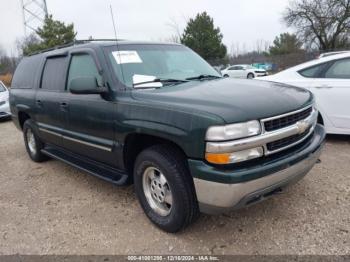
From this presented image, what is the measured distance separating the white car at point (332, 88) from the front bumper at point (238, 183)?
2.98 metres

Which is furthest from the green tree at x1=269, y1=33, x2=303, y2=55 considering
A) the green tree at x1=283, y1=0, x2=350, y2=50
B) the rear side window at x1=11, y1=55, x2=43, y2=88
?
the rear side window at x1=11, y1=55, x2=43, y2=88

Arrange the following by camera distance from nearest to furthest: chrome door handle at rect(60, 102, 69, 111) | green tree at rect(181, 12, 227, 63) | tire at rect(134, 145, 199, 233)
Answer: tire at rect(134, 145, 199, 233) → chrome door handle at rect(60, 102, 69, 111) → green tree at rect(181, 12, 227, 63)

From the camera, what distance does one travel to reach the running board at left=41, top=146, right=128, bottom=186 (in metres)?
3.50

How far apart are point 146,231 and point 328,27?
35576 millimetres

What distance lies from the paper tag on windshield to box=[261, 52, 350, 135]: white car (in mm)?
3238

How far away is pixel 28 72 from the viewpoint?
213 inches

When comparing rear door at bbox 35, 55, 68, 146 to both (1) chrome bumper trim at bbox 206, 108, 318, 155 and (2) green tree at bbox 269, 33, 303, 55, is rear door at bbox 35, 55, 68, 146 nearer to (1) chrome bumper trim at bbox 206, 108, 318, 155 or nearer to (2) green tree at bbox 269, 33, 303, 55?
(1) chrome bumper trim at bbox 206, 108, 318, 155

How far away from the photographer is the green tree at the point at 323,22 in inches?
1242

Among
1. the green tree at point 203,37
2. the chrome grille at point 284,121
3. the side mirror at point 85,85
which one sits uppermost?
the green tree at point 203,37

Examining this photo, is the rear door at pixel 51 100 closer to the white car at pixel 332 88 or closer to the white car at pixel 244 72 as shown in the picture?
the white car at pixel 332 88

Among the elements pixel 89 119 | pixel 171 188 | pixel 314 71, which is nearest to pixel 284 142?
pixel 171 188

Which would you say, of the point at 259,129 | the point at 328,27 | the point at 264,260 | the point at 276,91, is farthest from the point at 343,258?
the point at 328,27

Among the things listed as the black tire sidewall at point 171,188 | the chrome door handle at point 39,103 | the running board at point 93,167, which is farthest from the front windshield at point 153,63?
the chrome door handle at point 39,103

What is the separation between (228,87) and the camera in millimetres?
3232
